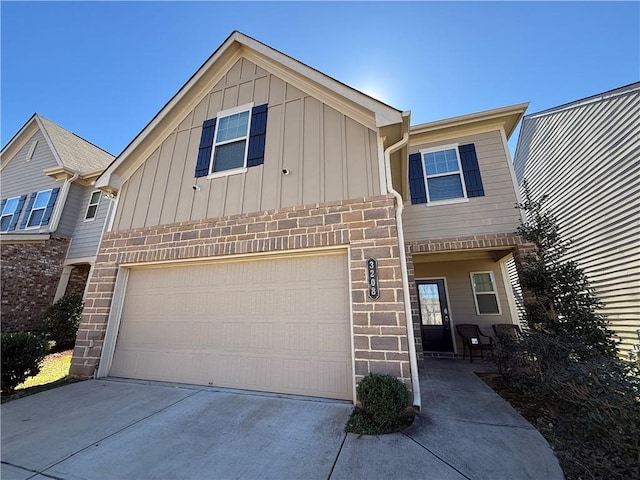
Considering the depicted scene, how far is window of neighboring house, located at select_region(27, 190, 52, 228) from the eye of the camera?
36.0 feet

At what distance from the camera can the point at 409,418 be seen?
3.28 metres

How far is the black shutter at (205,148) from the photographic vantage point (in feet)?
19.0

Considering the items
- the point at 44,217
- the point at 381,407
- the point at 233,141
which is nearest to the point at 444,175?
the point at 233,141

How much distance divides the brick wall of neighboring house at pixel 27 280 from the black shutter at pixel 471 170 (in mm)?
14870

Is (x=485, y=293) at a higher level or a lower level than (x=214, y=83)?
lower

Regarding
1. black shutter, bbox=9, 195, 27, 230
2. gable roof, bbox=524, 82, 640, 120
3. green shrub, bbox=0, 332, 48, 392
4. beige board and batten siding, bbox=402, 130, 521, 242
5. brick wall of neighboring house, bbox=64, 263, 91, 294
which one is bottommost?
green shrub, bbox=0, 332, 48, 392

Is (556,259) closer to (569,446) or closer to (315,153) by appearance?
(569,446)

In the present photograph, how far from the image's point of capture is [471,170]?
7.36 meters

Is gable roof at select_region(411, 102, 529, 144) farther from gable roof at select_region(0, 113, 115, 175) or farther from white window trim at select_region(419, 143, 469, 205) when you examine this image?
gable roof at select_region(0, 113, 115, 175)

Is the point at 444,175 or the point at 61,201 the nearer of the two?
the point at 444,175

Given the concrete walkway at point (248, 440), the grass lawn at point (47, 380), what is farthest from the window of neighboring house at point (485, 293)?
the grass lawn at point (47, 380)

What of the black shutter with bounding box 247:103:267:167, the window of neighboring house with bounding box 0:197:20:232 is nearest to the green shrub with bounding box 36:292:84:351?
the window of neighboring house with bounding box 0:197:20:232

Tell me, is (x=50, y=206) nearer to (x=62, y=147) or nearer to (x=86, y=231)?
(x=86, y=231)

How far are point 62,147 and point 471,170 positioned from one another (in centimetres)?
1728
